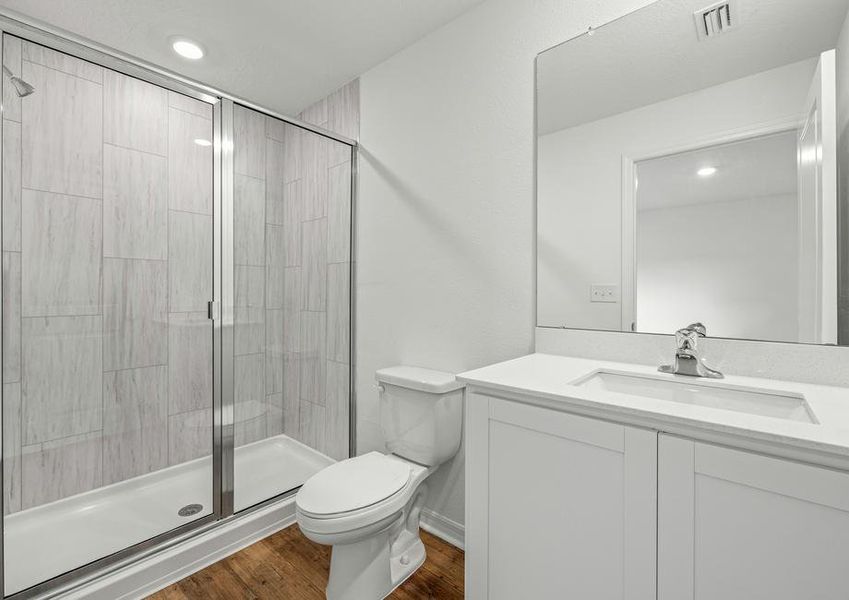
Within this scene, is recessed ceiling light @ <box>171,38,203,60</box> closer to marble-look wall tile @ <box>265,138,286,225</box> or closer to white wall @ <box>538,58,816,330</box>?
marble-look wall tile @ <box>265,138,286,225</box>

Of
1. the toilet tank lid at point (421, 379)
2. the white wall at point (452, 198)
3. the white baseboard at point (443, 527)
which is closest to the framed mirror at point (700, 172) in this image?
the white wall at point (452, 198)

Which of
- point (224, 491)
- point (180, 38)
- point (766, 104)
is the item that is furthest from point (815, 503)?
point (180, 38)

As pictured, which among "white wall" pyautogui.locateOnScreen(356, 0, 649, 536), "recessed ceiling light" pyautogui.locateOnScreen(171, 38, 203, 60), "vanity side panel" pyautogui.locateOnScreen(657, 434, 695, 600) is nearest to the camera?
"vanity side panel" pyautogui.locateOnScreen(657, 434, 695, 600)

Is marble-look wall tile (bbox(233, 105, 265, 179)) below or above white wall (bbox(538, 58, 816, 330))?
above

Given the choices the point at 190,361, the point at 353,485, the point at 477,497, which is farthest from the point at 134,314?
the point at 477,497

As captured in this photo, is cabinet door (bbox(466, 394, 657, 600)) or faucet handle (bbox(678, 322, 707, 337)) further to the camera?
faucet handle (bbox(678, 322, 707, 337))

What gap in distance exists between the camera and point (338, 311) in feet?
7.45

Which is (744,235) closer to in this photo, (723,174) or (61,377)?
(723,174)

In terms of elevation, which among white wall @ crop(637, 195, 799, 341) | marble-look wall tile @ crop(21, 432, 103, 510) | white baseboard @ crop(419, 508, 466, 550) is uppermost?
white wall @ crop(637, 195, 799, 341)

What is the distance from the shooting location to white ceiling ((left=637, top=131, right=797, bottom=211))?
43.7 inches

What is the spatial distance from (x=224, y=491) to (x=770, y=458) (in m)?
1.96

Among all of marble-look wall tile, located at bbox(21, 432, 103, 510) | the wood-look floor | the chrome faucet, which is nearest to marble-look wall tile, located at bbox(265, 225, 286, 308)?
marble-look wall tile, located at bbox(21, 432, 103, 510)

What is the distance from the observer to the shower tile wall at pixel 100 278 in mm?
1480

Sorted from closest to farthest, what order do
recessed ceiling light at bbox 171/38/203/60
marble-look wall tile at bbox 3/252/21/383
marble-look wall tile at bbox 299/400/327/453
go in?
marble-look wall tile at bbox 3/252/21/383 → recessed ceiling light at bbox 171/38/203/60 → marble-look wall tile at bbox 299/400/327/453
